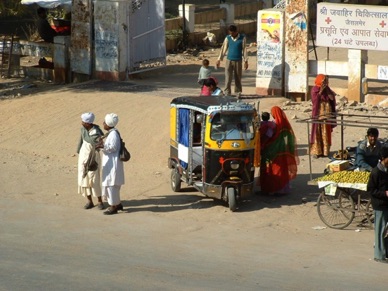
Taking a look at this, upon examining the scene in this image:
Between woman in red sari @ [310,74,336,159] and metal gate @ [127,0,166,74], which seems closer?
woman in red sari @ [310,74,336,159]

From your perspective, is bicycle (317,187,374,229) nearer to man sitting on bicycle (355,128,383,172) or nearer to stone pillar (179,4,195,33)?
man sitting on bicycle (355,128,383,172)

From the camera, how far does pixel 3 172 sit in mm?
16797

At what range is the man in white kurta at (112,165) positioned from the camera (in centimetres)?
1366

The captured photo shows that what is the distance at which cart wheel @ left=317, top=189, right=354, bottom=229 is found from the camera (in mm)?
13163

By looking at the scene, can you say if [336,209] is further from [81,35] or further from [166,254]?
[81,35]

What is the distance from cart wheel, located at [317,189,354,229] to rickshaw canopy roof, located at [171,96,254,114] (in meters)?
1.70

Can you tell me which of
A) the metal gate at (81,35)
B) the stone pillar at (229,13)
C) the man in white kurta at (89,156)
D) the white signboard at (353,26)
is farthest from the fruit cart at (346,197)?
the stone pillar at (229,13)

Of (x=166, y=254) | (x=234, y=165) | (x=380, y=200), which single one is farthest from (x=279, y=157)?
(x=166, y=254)

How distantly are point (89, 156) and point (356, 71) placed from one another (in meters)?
8.07

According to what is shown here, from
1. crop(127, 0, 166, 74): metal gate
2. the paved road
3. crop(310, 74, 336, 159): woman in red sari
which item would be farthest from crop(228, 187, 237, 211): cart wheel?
crop(127, 0, 166, 74): metal gate

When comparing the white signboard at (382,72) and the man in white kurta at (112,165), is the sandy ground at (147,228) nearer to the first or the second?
the man in white kurta at (112,165)

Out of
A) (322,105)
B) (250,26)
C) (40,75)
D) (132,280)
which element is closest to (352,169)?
(322,105)

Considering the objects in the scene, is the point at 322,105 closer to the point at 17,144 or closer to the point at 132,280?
the point at 17,144

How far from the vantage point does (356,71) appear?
66.2 ft
